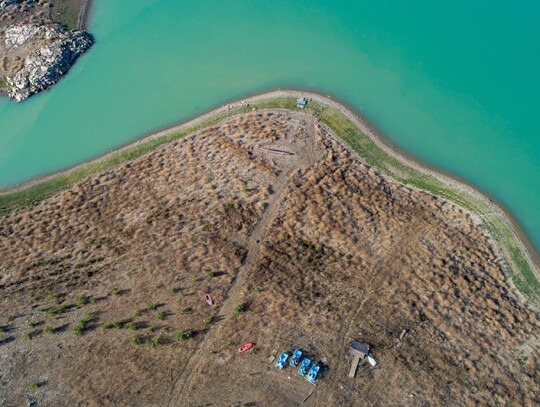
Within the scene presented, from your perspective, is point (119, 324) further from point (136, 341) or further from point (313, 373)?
point (313, 373)

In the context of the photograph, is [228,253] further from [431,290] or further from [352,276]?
[431,290]

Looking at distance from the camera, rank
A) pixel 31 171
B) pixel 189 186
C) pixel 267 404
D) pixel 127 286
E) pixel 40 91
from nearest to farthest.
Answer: pixel 267 404, pixel 127 286, pixel 189 186, pixel 31 171, pixel 40 91

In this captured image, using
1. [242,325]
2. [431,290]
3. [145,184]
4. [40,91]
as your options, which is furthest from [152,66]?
[431,290]

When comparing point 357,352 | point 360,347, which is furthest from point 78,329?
point 360,347

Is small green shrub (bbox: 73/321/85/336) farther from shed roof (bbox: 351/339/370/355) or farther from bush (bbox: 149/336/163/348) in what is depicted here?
shed roof (bbox: 351/339/370/355)

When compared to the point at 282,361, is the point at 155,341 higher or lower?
lower

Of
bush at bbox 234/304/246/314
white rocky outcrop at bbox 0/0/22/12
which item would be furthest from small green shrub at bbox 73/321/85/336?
white rocky outcrop at bbox 0/0/22/12
